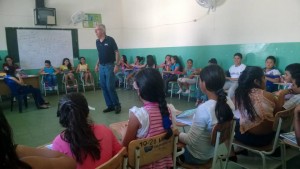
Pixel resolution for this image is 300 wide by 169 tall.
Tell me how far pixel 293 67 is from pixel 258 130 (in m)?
1.03

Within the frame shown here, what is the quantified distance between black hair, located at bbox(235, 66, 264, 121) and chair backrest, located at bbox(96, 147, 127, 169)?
53.1 inches

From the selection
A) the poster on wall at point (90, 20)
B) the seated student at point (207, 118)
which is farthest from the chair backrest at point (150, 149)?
the poster on wall at point (90, 20)

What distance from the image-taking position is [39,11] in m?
6.95

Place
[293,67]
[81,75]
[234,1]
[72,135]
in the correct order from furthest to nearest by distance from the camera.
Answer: [81,75] → [234,1] → [293,67] → [72,135]

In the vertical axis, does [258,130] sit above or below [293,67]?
below

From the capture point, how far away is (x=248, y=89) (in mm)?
2279

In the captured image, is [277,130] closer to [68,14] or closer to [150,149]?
[150,149]

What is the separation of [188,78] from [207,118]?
405 cm

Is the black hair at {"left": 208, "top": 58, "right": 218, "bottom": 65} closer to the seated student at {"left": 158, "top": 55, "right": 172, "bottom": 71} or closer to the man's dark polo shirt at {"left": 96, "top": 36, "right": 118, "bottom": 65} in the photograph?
the seated student at {"left": 158, "top": 55, "right": 172, "bottom": 71}

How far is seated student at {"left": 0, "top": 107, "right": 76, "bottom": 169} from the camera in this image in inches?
29.2

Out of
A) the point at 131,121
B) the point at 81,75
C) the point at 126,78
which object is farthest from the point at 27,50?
the point at 131,121

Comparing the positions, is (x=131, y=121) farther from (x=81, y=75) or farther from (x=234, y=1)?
(x=81, y=75)

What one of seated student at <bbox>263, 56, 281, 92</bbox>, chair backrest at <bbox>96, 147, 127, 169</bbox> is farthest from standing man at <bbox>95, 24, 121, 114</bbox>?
chair backrest at <bbox>96, 147, 127, 169</bbox>

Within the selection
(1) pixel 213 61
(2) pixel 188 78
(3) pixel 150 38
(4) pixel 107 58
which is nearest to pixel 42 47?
(3) pixel 150 38
